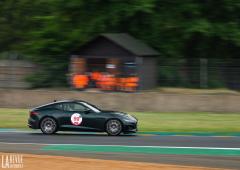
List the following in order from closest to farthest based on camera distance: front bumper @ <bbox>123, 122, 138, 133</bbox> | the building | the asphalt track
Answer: the asphalt track, front bumper @ <bbox>123, 122, 138, 133</bbox>, the building

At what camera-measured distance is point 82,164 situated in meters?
13.9

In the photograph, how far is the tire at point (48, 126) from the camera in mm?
21422

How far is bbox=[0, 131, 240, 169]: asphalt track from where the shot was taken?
49.4 ft

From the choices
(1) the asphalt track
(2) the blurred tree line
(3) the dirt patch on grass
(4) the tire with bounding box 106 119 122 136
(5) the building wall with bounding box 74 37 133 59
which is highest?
(2) the blurred tree line

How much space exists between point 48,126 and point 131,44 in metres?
12.2

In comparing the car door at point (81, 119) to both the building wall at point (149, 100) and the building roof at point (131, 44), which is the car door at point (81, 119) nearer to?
the building wall at point (149, 100)

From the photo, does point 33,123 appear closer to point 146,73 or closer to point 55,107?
point 55,107

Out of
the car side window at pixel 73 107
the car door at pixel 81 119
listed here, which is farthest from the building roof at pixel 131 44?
the car door at pixel 81 119

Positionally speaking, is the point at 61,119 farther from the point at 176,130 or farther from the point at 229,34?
the point at 229,34

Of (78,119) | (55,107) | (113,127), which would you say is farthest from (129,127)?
(55,107)

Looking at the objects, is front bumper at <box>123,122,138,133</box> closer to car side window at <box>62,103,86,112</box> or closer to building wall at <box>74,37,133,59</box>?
car side window at <box>62,103,86,112</box>

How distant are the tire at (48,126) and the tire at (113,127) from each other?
1943 millimetres

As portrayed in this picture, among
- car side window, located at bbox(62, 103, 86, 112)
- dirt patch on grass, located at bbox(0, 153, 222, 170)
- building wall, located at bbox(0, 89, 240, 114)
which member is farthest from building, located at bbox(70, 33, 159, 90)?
dirt patch on grass, located at bbox(0, 153, 222, 170)

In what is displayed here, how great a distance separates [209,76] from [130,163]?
17.6 metres
